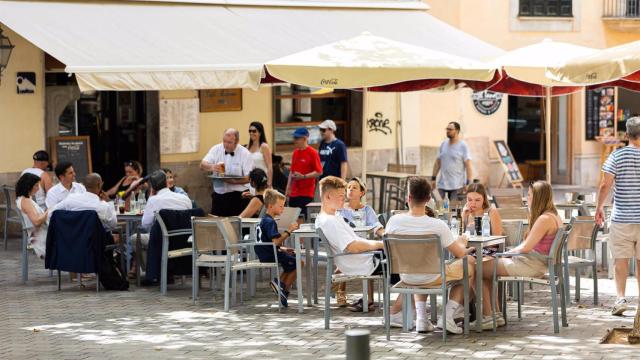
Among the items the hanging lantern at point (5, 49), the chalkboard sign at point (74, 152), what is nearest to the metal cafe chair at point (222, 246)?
the hanging lantern at point (5, 49)

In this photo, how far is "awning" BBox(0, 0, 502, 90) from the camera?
1501 centimetres

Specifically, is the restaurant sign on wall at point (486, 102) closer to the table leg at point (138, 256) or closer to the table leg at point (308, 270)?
the table leg at point (138, 256)

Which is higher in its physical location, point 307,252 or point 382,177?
point 382,177

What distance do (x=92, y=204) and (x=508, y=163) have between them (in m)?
12.4

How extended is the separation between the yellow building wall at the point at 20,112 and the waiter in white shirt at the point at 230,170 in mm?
2693

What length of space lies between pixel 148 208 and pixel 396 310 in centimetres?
343

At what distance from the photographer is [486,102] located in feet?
80.7

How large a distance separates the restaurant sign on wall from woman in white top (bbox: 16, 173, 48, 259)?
1203cm

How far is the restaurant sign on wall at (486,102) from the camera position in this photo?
80.1ft

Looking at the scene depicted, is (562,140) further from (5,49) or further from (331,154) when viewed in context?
(5,49)

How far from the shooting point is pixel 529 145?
26.8 meters

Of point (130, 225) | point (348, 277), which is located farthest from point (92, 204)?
point (348, 277)

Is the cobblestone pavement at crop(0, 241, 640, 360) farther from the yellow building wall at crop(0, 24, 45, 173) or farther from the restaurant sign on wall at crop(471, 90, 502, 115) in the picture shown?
the restaurant sign on wall at crop(471, 90, 502, 115)

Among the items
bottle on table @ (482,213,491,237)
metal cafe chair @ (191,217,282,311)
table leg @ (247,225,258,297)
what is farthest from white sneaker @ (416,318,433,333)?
table leg @ (247,225,258,297)
